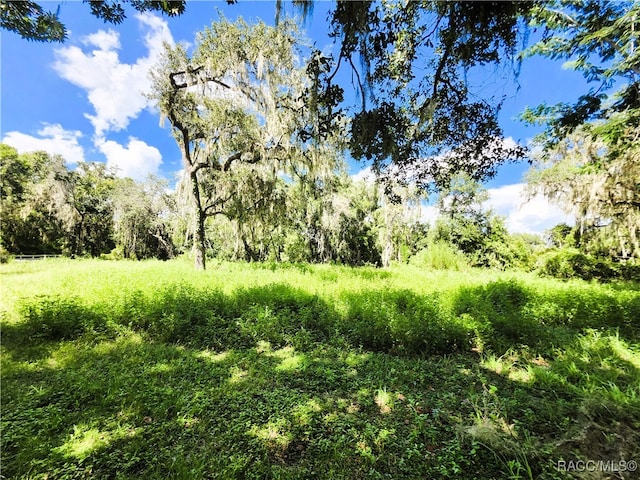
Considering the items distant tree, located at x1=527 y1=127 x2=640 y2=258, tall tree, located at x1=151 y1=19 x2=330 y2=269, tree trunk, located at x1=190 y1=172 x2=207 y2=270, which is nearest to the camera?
distant tree, located at x1=527 y1=127 x2=640 y2=258

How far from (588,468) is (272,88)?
34.2ft

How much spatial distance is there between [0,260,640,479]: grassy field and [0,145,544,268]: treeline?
880 centimetres

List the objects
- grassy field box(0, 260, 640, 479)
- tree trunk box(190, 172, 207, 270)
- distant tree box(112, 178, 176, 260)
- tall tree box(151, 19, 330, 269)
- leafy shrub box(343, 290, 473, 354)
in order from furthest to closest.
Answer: distant tree box(112, 178, 176, 260), tree trunk box(190, 172, 207, 270), tall tree box(151, 19, 330, 269), leafy shrub box(343, 290, 473, 354), grassy field box(0, 260, 640, 479)

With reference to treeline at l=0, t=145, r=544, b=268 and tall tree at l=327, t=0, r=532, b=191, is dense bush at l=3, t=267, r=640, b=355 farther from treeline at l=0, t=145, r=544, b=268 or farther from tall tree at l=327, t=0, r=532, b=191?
treeline at l=0, t=145, r=544, b=268

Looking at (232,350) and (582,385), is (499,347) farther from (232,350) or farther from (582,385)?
(232,350)

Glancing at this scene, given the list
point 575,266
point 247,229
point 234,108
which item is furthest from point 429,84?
point 247,229

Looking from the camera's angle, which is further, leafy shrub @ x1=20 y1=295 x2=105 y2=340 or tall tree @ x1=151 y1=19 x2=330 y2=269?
tall tree @ x1=151 y1=19 x2=330 y2=269

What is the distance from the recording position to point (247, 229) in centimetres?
1485

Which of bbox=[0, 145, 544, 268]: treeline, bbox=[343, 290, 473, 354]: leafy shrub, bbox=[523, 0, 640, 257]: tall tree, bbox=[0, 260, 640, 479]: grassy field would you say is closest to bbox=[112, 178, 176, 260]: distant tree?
bbox=[0, 145, 544, 268]: treeline

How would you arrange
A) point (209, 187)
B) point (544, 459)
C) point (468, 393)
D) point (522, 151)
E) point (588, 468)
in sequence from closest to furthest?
1. point (588, 468)
2. point (544, 459)
3. point (468, 393)
4. point (522, 151)
5. point (209, 187)

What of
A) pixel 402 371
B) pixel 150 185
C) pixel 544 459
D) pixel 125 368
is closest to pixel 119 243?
pixel 150 185

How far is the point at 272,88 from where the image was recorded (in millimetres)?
8969

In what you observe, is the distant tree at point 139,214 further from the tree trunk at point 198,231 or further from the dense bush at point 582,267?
the dense bush at point 582,267

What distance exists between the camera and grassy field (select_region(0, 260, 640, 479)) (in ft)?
6.80
